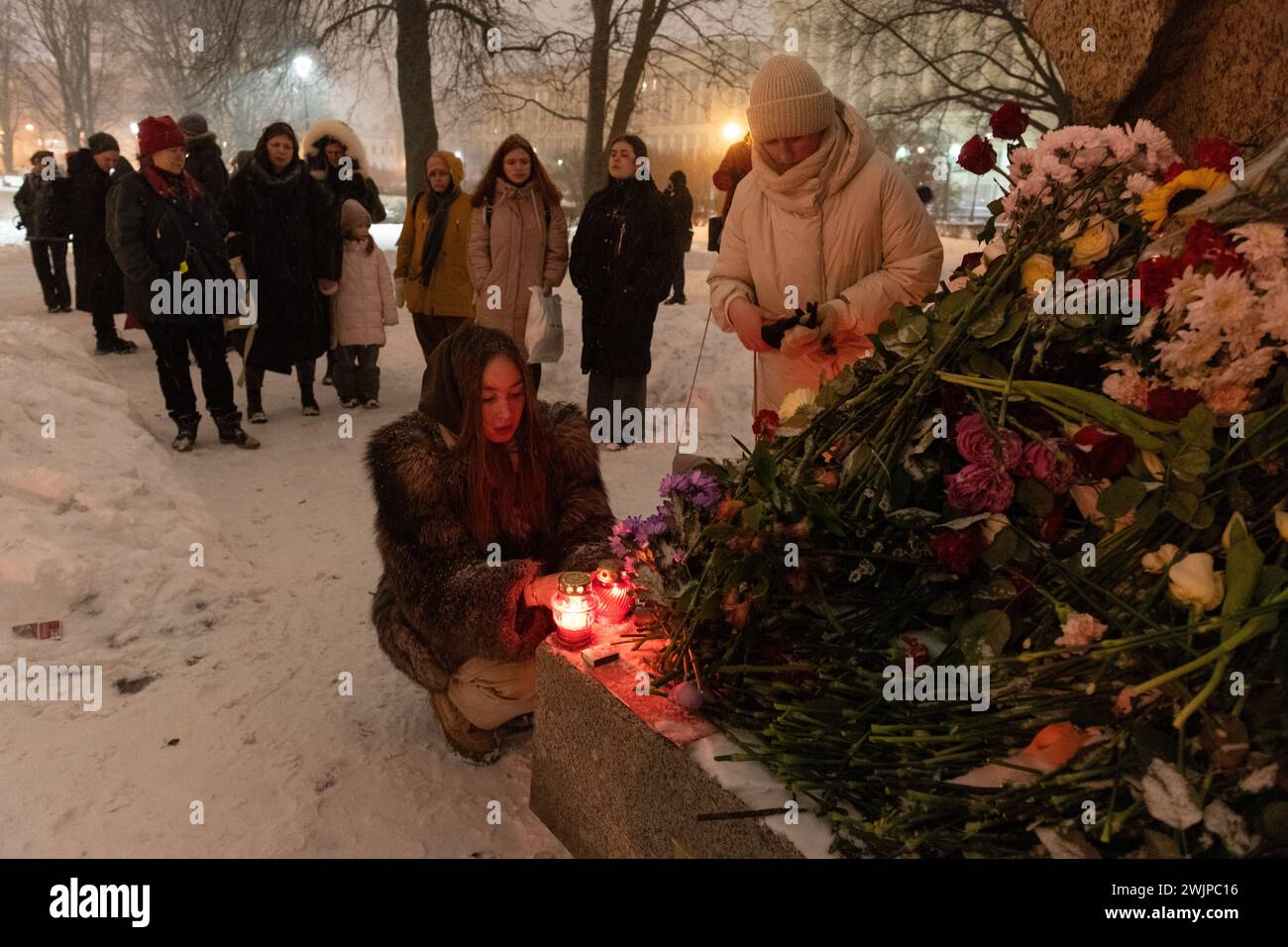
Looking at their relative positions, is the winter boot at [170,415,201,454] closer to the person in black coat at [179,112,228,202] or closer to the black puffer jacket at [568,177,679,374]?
the person in black coat at [179,112,228,202]

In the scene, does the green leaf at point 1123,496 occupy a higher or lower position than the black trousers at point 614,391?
lower

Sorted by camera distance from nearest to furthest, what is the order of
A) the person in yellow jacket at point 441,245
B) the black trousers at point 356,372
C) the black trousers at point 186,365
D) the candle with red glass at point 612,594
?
the candle with red glass at point 612,594 < the black trousers at point 186,365 < the person in yellow jacket at point 441,245 < the black trousers at point 356,372

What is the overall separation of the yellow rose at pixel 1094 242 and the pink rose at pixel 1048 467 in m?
0.51

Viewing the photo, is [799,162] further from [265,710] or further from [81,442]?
[81,442]

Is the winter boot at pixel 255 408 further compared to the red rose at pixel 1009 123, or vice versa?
the winter boot at pixel 255 408

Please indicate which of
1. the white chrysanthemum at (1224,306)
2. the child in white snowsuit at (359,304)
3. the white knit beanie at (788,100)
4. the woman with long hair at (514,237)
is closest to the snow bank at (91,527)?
the child in white snowsuit at (359,304)

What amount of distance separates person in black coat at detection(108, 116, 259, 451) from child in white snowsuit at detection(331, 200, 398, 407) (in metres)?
0.92

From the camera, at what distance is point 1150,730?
1490mm

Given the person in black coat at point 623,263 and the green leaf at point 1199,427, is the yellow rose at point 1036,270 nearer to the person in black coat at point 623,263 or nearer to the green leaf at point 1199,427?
the green leaf at point 1199,427

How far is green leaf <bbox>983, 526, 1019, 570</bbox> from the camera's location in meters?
1.81

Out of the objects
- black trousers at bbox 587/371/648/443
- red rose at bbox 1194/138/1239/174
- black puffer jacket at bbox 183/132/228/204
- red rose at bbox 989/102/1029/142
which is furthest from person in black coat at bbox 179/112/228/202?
red rose at bbox 1194/138/1239/174

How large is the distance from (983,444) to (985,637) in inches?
16.0

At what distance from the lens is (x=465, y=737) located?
9.95 ft

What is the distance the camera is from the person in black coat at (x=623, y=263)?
5926 mm
